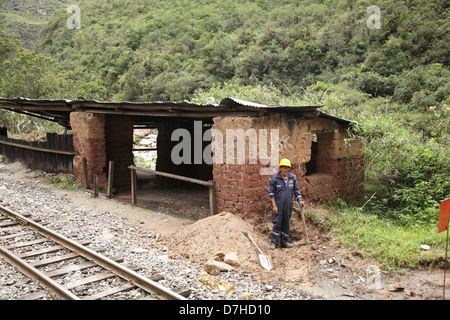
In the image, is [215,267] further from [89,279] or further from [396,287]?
[396,287]

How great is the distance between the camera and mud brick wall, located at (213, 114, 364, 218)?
23.8 ft

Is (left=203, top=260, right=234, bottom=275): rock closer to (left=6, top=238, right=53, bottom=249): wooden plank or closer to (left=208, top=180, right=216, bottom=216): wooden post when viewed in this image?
(left=208, top=180, right=216, bottom=216): wooden post

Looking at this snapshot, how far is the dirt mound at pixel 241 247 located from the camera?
18.5 ft

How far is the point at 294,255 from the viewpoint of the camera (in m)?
6.31

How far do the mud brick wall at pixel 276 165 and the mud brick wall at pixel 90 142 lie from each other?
16.3ft

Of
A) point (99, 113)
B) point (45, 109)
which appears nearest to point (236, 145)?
point (99, 113)

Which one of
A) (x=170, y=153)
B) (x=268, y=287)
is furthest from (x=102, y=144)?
(x=268, y=287)

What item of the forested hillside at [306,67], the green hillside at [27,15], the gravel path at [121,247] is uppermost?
the green hillside at [27,15]

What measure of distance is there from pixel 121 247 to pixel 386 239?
15.0 feet

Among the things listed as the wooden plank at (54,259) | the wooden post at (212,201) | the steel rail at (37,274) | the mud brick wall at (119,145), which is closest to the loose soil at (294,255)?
the wooden post at (212,201)

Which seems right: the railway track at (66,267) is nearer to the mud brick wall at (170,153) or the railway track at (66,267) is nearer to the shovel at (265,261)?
the shovel at (265,261)

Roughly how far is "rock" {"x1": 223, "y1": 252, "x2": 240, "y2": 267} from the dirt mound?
3.1 inches

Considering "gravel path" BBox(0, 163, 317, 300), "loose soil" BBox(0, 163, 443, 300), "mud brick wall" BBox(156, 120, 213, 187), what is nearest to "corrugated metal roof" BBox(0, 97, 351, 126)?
"loose soil" BBox(0, 163, 443, 300)
